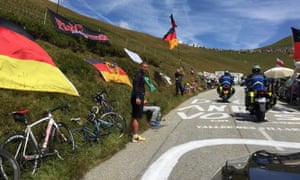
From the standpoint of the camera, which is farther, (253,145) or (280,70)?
(280,70)

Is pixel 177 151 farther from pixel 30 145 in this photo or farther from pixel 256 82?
pixel 256 82

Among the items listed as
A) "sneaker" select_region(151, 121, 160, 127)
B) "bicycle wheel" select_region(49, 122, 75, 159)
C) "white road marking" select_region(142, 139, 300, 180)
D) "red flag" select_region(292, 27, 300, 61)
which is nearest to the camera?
"white road marking" select_region(142, 139, 300, 180)

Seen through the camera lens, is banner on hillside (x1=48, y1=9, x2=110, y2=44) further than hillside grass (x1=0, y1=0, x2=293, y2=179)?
Yes

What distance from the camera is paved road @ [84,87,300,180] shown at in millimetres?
5383

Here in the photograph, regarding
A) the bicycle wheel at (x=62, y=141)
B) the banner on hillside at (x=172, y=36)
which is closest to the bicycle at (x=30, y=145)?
the bicycle wheel at (x=62, y=141)

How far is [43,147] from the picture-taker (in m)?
5.36

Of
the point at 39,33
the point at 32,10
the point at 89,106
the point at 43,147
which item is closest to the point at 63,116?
the point at 89,106

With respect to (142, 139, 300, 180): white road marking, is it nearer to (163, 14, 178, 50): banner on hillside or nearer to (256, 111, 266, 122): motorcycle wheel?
(256, 111, 266, 122): motorcycle wheel

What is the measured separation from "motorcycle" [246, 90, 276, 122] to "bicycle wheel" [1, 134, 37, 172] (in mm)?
8437

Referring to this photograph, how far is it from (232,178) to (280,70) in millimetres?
22369

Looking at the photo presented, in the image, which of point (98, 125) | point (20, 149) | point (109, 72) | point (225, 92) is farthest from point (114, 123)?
point (225, 92)

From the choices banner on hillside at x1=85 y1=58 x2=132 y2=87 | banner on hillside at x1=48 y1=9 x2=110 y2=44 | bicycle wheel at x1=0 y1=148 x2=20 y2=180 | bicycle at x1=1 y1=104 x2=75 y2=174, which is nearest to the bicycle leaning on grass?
bicycle at x1=1 y1=104 x2=75 y2=174

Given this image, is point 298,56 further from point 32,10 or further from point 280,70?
point 32,10

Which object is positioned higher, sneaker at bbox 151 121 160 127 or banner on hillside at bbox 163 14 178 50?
banner on hillside at bbox 163 14 178 50
